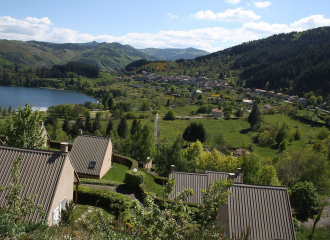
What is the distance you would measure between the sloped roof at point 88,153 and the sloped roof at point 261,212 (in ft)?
40.7

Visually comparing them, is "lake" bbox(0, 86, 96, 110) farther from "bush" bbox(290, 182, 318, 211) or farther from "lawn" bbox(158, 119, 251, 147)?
"bush" bbox(290, 182, 318, 211)

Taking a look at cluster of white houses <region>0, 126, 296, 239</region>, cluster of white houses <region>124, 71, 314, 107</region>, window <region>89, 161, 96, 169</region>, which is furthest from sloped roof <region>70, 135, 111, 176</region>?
cluster of white houses <region>124, 71, 314, 107</region>

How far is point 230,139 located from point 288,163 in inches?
1714

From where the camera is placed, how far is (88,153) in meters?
22.3

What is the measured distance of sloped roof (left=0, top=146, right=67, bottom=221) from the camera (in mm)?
10930

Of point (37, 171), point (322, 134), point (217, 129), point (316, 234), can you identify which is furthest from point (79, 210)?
point (217, 129)

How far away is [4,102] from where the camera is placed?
126m

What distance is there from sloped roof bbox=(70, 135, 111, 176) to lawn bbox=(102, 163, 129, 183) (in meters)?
1.63

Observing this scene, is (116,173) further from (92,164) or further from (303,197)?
(303,197)

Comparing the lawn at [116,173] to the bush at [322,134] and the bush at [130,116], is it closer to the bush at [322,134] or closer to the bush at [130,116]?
the bush at [322,134]

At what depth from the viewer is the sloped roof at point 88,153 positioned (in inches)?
855

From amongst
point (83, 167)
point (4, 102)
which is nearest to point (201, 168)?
point (83, 167)

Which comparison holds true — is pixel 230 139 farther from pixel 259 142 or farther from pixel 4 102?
pixel 4 102

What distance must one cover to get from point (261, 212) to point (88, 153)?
48.4ft
